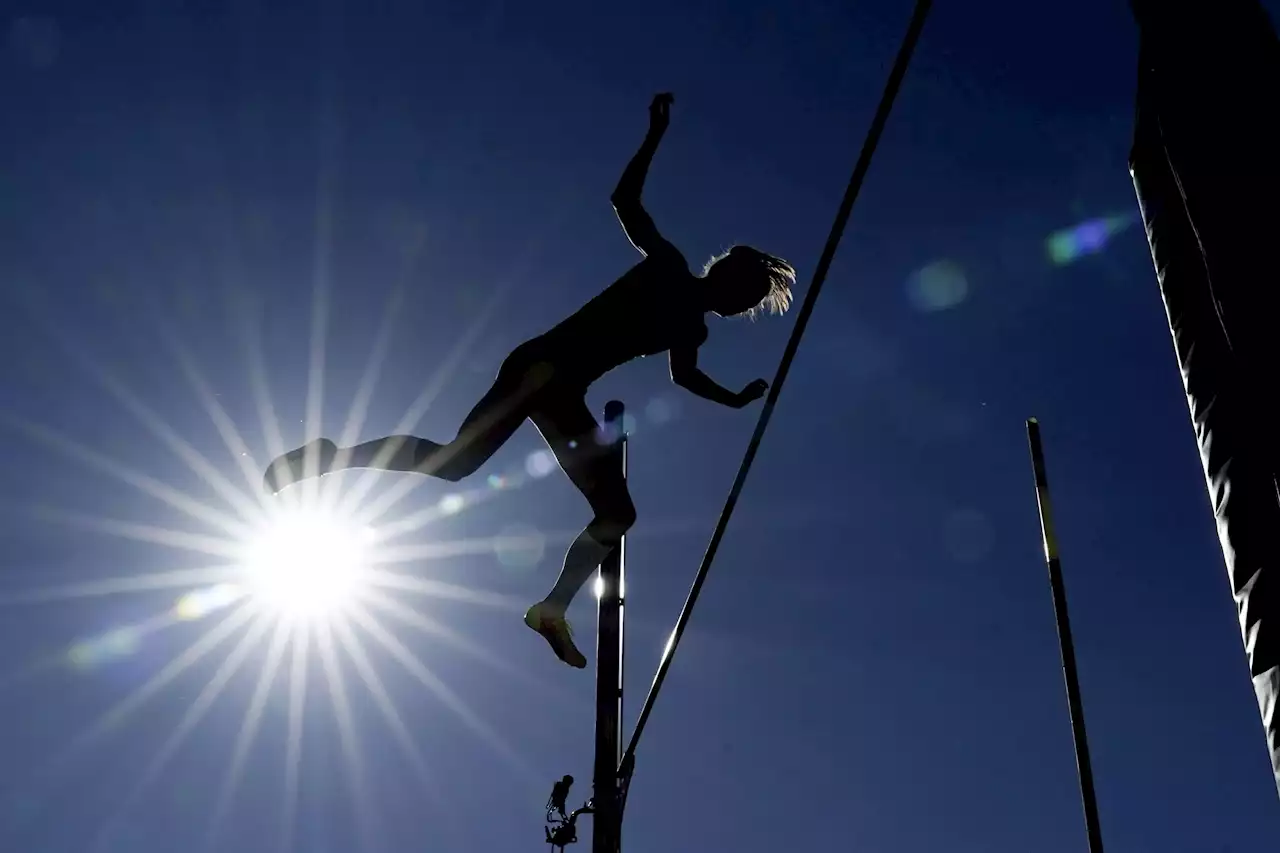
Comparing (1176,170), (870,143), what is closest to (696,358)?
(870,143)

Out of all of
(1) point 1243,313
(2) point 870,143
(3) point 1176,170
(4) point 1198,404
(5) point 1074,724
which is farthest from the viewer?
(5) point 1074,724

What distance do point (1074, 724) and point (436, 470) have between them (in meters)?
3.63

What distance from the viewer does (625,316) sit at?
416cm

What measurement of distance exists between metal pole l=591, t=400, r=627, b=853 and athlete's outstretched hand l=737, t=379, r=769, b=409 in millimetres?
1313

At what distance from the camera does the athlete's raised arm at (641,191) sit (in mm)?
4062

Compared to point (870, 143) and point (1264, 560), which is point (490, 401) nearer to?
point (870, 143)

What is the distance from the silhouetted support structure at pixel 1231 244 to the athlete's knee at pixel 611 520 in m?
2.03

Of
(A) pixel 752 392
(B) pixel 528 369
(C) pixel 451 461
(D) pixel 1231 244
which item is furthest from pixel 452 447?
(D) pixel 1231 244

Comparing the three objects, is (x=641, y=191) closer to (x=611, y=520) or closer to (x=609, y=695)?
(x=611, y=520)

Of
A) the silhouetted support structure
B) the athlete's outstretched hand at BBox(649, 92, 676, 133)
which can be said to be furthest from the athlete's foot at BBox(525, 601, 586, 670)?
the silhouetted support structure

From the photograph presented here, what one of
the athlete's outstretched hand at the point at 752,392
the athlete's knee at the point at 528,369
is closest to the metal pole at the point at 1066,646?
the athlete's outstretched hand at the point at 752,392

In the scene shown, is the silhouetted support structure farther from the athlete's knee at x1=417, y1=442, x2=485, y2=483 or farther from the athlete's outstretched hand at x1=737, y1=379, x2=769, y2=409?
the athlete's knee at x1=417, y1=442, x2=485, y2=483

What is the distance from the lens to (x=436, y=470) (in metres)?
4.14

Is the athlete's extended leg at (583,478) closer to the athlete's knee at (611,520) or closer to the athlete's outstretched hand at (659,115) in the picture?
the athlete's knee at (611,520)
